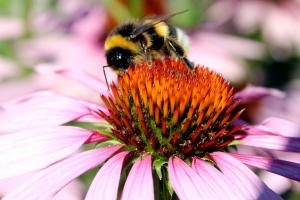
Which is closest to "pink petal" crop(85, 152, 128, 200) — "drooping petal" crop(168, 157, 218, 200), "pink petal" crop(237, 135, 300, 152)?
"drooping petal" crop(168, 157, 218, 200)

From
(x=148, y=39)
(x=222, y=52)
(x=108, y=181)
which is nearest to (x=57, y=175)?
(x=108, y=181)

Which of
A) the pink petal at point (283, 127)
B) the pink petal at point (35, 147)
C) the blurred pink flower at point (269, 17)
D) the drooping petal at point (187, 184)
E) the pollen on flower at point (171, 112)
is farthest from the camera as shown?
the blurred pink flower at point (269, 17)

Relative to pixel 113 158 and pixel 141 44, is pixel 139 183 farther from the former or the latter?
pixel 141 44

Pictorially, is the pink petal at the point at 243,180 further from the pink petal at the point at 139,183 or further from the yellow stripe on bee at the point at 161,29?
the yellow stripe on bee at the point at 161,29

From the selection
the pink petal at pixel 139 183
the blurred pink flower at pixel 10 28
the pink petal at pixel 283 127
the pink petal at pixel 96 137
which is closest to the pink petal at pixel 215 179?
the pink petal at pixel 139 183

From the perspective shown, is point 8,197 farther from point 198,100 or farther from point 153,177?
point 198,100

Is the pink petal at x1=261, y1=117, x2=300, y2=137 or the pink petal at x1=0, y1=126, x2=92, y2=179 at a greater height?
the pink petal at x1=0, y1=126, x2=92, y2=179

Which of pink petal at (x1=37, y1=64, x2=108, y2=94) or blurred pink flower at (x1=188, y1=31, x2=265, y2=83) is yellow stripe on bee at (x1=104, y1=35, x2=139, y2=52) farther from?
blurred pink flower at (x1=188, y1=31, x2=265, y2=83)
